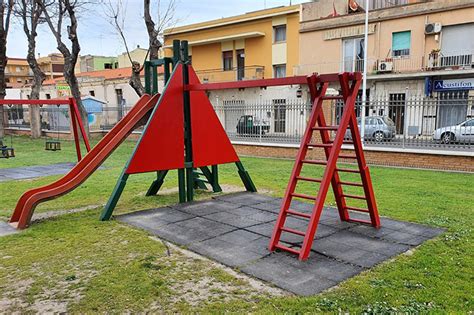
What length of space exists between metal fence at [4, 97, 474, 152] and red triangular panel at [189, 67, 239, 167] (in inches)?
228

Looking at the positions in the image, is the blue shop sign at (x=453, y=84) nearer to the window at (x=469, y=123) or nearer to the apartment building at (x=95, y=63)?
the window at (x=469, y=123)

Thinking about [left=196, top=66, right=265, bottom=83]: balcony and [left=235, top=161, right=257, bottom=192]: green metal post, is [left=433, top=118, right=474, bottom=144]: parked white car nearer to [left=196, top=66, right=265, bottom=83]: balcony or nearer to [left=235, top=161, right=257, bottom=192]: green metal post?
[left=235, top=161, right=257, bottom=192]: green metal post

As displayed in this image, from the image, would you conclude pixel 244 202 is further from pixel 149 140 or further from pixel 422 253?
pixel 422 253

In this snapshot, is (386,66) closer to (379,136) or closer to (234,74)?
(379,136)

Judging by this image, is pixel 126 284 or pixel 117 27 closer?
pixel 126 284

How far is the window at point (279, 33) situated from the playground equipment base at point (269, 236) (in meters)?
22.3

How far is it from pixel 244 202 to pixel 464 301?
4.01 meters

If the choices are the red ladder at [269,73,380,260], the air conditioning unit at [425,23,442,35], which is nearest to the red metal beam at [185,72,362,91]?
the red ladder at [269,73,380,260]

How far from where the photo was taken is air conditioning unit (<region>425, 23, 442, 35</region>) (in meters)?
20.3

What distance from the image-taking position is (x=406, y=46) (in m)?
21.7

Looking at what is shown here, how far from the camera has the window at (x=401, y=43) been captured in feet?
70.9

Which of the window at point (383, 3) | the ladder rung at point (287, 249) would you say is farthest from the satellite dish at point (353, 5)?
the ladder rung at point (287, 249)

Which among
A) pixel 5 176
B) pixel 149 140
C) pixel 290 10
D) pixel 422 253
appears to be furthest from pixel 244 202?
pixel 290 10

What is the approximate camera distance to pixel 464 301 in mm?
3201
